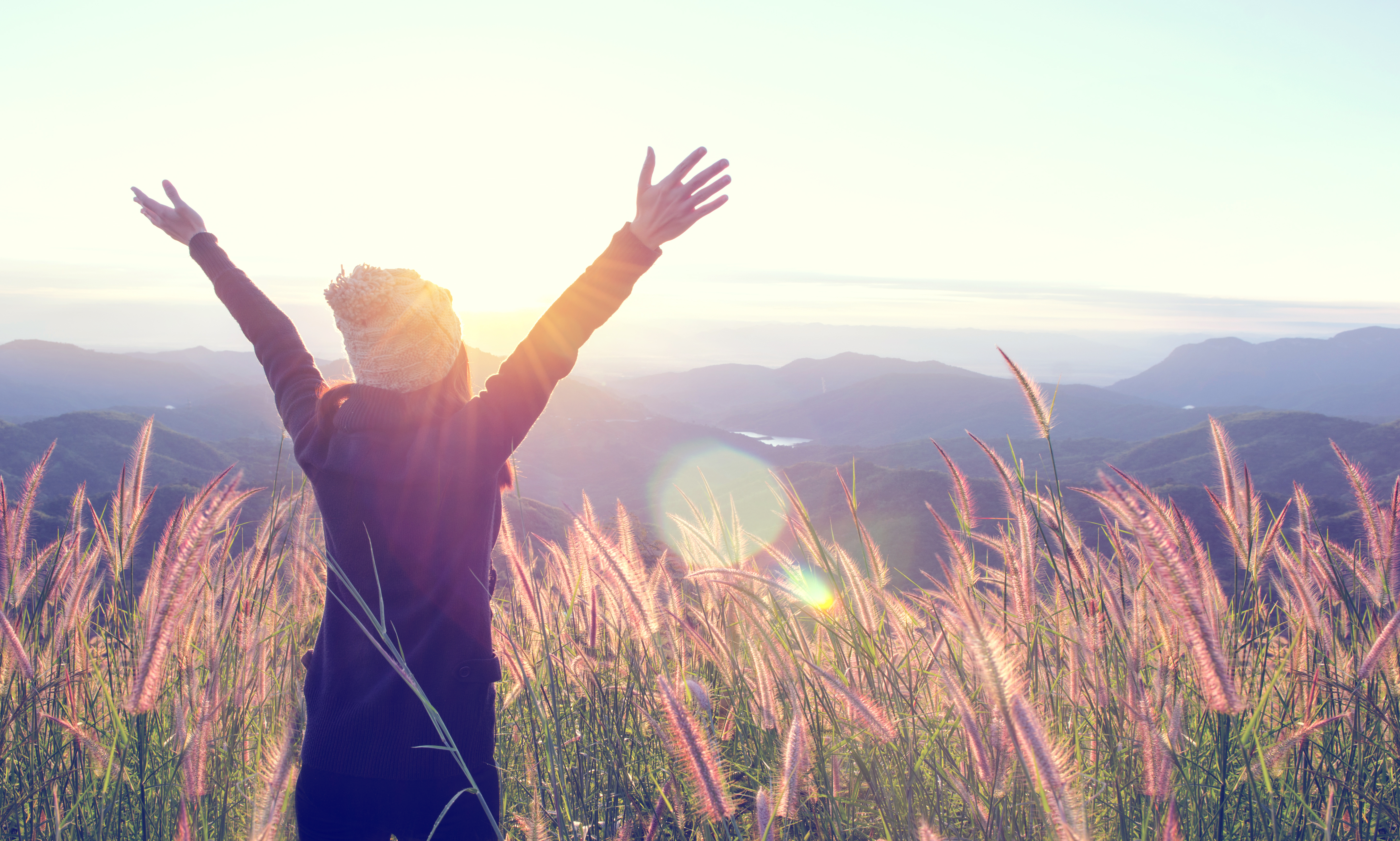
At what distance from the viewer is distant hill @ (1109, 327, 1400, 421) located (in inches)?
6540

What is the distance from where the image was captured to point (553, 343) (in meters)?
1.75

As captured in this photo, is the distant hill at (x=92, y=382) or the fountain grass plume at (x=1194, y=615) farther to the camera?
the distant hill at (x=92, y=382)

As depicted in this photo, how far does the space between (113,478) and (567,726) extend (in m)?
40.2

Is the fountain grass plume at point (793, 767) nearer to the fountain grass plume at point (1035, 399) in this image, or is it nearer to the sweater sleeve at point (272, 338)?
the fountain grass plume at point (1035, 399)

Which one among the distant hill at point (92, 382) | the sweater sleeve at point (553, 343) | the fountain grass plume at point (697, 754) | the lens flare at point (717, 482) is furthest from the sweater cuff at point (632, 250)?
the distant hill at point (92, 382)

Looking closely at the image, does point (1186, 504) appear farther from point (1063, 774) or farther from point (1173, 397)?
point (1173, 397)

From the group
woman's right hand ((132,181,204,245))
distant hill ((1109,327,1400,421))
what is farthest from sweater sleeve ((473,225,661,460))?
distant hill ((1109,327,1400,421))

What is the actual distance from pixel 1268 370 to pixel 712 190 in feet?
732

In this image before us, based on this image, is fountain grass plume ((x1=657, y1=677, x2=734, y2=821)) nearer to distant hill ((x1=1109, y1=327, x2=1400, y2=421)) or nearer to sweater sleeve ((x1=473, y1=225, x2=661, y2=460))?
sweater sleeve ((x1=473, y1=225, x2=661, y2=460))

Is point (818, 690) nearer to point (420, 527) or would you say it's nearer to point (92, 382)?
point (420, 527)

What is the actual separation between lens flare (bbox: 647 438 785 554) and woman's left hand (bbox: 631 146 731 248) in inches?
753

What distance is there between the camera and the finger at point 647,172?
5.88 feet

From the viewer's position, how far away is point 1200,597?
1.21m

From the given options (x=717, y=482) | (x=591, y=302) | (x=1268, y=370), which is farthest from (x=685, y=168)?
(x=1268, y=370)
